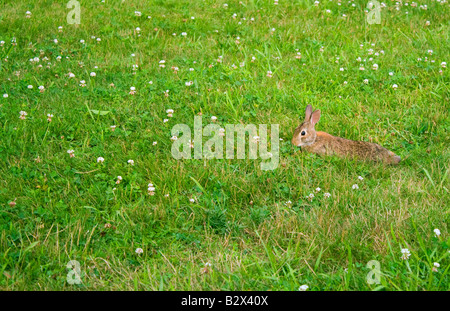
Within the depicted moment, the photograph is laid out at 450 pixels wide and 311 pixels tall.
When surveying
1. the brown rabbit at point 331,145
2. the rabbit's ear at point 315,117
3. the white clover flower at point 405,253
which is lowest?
the white clover flower at point 405,253

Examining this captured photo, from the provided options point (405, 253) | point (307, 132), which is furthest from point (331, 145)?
point (405, 253)

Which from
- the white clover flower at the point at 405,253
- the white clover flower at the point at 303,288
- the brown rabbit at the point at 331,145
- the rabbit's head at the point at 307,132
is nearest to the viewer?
the white clover flower at the point at 303,288

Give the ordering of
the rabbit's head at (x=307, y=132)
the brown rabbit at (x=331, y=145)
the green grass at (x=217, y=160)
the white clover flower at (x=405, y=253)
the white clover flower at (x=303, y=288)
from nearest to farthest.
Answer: the white clover flower at (x=303, y=288) → the white clover flower at (x=405, y=253) → the green grass at (x=217, y=160) → the brown rabbit at (x=331, y=145) → the rabbit's head at (x=307, y=132)

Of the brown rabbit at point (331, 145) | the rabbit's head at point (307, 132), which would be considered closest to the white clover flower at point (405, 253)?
the brown rabbit at point (331, 145)

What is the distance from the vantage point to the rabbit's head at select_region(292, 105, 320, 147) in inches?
215

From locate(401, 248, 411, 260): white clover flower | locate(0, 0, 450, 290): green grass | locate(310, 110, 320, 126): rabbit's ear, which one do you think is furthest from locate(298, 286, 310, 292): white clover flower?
locate(310, 110, 320, 126): rabbit's ear

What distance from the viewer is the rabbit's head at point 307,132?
5453 millimetres

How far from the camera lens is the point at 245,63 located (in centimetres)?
719

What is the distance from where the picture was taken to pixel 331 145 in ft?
17.8

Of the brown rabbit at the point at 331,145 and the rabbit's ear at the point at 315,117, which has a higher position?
the rabbit's ear at the point at 315,117

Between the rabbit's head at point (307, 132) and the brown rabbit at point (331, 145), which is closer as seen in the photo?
the brown rabbit at point (331, 145)

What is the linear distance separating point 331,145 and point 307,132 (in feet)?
0.99

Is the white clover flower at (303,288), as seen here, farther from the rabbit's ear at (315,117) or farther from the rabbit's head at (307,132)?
the rabbit's ear at (315,117)
